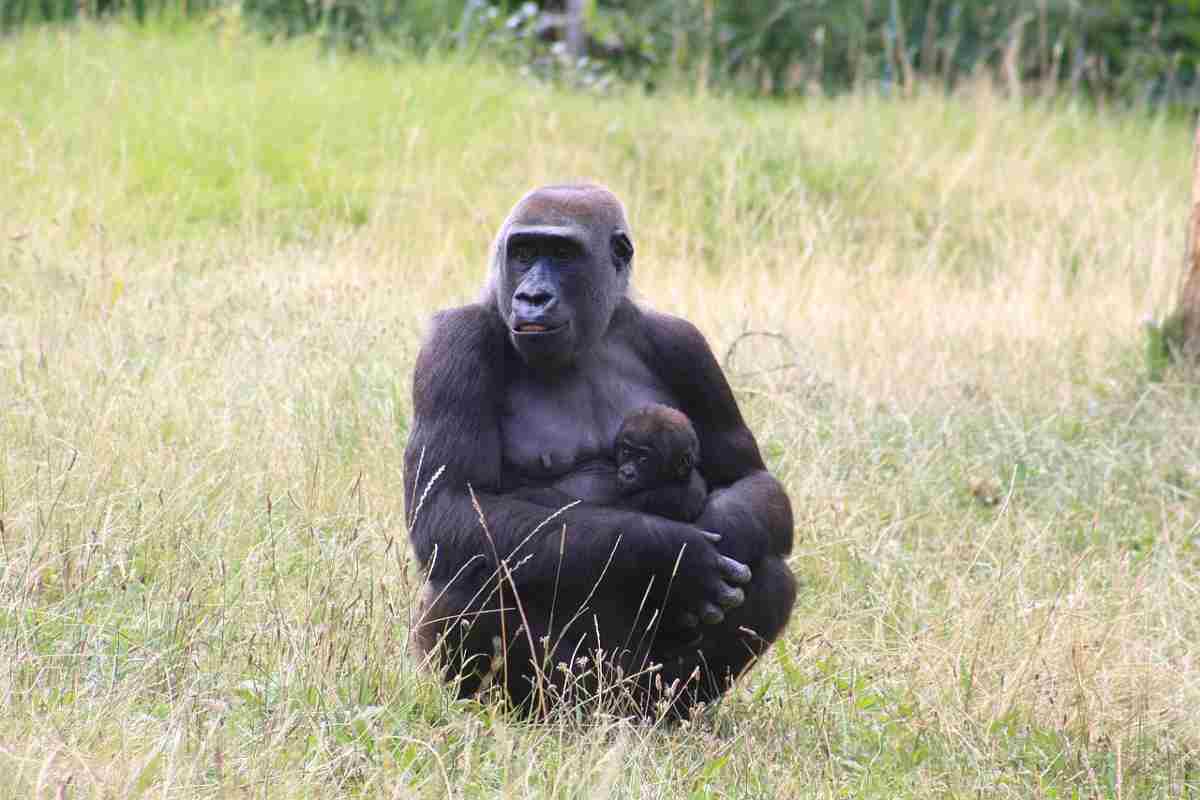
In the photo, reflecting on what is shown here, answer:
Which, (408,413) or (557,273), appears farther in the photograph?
(408,413)

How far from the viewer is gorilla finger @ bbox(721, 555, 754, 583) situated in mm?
3527

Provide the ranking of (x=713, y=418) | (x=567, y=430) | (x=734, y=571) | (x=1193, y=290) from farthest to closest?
(x=1193, y=290), (x=713, y=418), (x=567, y=430), (x=734, y=571)

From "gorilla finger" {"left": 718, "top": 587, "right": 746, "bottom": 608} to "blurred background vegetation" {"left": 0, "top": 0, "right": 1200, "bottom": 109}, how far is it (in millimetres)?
8311

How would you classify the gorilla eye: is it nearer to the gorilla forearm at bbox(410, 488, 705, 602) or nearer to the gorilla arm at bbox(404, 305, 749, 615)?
the gorilla arm at bbox(404, 305, 749, 615)

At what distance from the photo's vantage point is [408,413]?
5.38 meters

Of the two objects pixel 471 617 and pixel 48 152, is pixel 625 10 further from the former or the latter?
pixel 471 617

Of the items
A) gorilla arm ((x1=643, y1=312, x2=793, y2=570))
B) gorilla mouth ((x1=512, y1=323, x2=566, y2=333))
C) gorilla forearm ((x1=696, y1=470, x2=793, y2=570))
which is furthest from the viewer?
gorilla arm ((x1=643, y1=312, x2=793, y2=570))

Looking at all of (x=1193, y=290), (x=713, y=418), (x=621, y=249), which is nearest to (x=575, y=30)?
(x=1193, y=290)

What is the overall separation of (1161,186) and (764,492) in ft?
23.8

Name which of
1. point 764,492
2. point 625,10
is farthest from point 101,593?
point 625,10

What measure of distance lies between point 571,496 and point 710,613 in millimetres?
408

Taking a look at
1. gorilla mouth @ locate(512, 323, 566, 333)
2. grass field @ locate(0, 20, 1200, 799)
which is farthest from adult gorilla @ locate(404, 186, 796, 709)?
grass field @ locate(0, 20, 1200, 799)

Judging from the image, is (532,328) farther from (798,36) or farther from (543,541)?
(798,36)

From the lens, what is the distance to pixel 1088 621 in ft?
14.0
